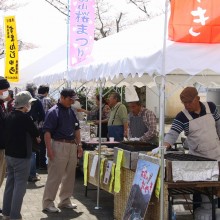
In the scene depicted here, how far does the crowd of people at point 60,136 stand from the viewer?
18.3ft

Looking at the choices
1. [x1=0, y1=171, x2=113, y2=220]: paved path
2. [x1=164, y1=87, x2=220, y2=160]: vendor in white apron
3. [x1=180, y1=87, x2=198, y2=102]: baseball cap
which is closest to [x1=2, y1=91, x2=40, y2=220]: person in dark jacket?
[x1=0, y1=171, x2=113, y2=220]: paved path

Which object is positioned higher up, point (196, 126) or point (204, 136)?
point (196, 126)

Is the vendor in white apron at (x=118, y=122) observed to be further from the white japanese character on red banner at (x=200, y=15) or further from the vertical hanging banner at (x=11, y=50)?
the white japanese character on red banner at (x=200, y=15)

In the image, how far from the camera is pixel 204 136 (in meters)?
5.57

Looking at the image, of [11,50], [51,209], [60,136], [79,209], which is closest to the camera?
[60,136]

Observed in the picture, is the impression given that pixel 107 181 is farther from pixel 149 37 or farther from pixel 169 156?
pixel 149 37

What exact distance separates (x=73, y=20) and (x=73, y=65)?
1163 mm

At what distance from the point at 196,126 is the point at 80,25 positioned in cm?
371

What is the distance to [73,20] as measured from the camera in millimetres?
8523

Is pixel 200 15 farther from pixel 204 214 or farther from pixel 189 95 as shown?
pixel 204 214

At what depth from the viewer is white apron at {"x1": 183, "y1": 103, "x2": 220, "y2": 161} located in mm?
5543

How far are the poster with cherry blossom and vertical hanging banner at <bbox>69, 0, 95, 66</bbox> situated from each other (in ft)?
9.73

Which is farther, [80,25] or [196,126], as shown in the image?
[80,25]

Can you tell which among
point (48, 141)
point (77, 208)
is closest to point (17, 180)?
point (48, 141)
